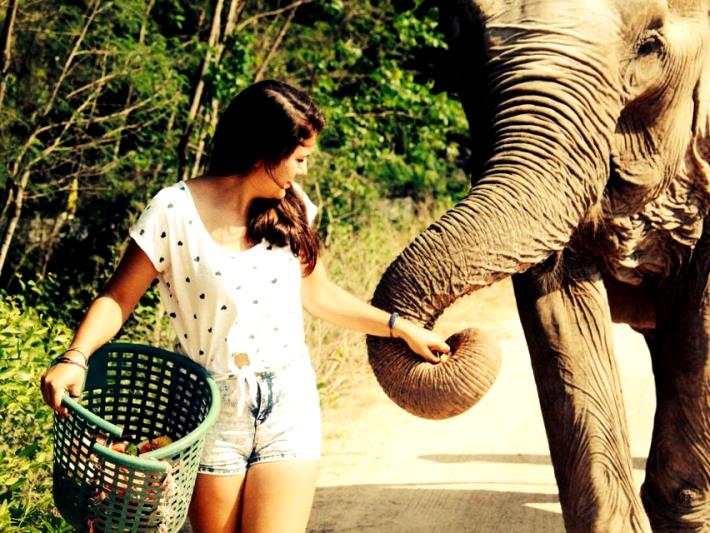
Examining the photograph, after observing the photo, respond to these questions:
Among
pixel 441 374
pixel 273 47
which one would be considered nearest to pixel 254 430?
pixel 441 374

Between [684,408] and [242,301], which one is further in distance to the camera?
[684,408]

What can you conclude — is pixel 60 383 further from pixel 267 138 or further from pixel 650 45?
pixel 650 45

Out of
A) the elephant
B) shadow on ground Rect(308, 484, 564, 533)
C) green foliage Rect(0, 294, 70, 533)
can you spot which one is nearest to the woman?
the elephant

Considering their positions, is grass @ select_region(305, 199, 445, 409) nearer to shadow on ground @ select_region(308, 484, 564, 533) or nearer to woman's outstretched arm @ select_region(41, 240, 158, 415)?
shadow on ground @ select_region(308, 484, 564, 533)

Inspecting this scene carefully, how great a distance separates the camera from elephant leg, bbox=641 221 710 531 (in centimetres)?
464

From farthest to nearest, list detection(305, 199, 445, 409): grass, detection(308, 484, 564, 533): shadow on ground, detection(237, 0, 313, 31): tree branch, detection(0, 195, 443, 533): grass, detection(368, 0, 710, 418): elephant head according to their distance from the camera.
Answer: detection(237, 0, 313, 31): tree branch, detection(305, 199, 445, 409): grass, detection(308, 484, 564, 533): shadow on ground, detection(0, 195, 443, 533): grass, detection(368, 0, 710, 418): elephant head

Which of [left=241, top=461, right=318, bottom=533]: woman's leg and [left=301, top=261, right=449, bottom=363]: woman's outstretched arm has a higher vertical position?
[left=301, top=261, right=449, bottom=363]: woman's outstretched arm

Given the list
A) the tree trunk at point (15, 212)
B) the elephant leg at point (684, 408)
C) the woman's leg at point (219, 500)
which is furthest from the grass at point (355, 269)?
the woman's leg at point (219, 500)

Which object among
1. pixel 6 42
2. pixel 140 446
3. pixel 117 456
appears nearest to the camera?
pixel 117 456

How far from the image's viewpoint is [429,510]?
6.28 m

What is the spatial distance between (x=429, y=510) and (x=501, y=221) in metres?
2.84

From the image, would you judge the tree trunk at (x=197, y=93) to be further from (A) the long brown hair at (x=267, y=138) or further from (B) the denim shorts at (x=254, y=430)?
(B) the denim shorts at (x=254, y=430)

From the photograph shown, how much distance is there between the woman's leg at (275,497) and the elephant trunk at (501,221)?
55 centimetres

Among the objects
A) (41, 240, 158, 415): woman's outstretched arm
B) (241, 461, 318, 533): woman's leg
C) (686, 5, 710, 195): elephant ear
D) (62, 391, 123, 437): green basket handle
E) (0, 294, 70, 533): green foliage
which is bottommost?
(0, 294, 70, 533): green foliage
